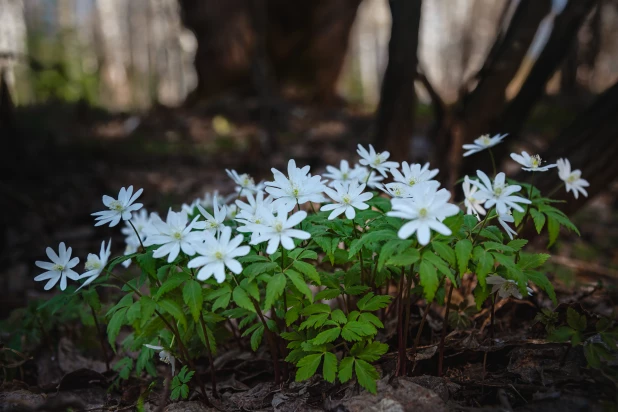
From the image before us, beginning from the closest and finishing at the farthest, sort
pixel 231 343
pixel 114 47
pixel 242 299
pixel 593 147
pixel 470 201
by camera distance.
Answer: pixel 242 299 → pixel 470 201 → pixel 231 343 → pixel 593 147 → pixel 114 47

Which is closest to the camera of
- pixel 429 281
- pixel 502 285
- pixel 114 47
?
pixel 429 281

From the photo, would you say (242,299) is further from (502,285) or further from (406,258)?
(502,285)

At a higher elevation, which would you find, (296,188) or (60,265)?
(296,188)

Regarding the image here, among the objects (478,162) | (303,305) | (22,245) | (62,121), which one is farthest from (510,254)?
(62,121)

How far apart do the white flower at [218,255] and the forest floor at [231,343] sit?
0.53 metres

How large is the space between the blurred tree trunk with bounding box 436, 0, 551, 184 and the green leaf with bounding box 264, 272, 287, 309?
2.32 meters

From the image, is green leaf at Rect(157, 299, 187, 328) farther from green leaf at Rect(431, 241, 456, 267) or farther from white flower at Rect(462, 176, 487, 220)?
white flower at Rect(462, 176, 487, 220)

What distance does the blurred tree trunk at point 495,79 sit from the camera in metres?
3.12

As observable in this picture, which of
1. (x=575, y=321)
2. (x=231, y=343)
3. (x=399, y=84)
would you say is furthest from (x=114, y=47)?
(x=575, y=321)

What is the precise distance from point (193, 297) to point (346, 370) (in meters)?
0.60

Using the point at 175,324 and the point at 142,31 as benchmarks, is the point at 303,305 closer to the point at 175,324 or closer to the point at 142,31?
the point at 175,324

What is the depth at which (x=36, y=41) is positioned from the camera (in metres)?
13.5

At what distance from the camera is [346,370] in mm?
1535

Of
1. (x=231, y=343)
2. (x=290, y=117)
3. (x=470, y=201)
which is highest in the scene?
(x=290, y=117)
